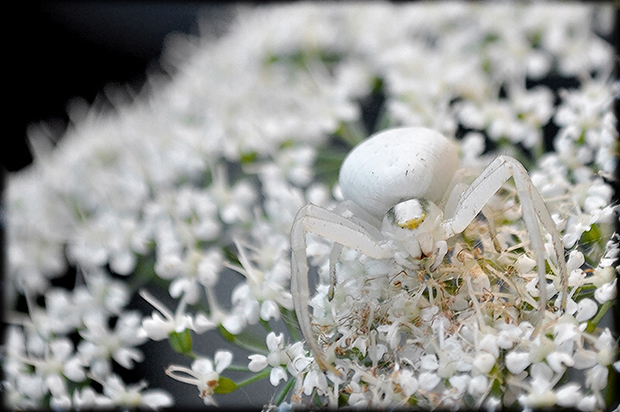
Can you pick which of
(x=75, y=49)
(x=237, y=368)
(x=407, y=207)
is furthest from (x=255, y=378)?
(x=75, y=49)

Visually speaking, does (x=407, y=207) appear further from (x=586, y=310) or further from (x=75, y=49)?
(x=75, y=49)

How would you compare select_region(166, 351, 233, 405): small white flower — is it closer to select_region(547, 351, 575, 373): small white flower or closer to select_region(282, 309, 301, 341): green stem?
select_region(282, 309, 301, 341): green stem

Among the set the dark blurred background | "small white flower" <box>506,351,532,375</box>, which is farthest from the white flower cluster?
the dark blurred background

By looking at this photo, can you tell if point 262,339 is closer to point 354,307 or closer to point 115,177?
point 354,307

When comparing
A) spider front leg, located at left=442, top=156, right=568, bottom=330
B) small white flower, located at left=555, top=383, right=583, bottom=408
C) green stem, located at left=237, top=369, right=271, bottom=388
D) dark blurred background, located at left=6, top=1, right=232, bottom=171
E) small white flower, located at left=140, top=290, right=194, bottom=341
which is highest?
dark blurred background, located at left=6, top=1, right=232, bottom=171

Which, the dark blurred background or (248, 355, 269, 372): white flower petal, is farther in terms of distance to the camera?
the dark blurred background

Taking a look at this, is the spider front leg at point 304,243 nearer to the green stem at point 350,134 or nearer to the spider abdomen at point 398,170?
the spider abdomen at point 398,170
